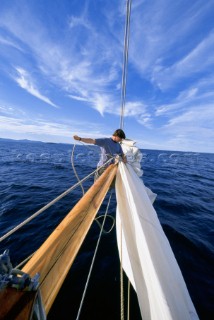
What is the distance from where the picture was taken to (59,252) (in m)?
1.52

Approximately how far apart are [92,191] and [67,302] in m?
2.32

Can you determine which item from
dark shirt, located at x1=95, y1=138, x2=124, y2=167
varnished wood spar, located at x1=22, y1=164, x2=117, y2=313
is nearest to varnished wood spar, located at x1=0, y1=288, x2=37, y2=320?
varnished wood spar, located at x1=22, y1=164, x2=117, y2=313

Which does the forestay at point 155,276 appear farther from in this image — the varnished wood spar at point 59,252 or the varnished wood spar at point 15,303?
the varnished wood spar at point 15,303

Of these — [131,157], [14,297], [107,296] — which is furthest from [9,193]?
[14,297]

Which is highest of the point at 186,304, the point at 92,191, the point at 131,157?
the point at 131,157

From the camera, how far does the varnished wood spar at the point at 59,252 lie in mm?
1260

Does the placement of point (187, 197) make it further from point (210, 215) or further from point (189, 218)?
point (189, 218)

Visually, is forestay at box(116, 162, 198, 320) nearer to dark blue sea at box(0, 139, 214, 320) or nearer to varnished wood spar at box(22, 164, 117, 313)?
varnished wood spar at box(22, 164, 117, 313)

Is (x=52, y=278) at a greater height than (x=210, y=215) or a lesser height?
greater

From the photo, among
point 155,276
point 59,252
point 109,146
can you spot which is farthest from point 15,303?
point 109,146

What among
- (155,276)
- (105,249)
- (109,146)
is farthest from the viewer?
(109,146)

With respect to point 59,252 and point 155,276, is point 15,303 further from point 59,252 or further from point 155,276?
point 155,276

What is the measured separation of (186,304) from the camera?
4.57 feet

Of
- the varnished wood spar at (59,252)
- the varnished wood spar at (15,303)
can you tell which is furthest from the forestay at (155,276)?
the varnished wood spar at (15,303)
